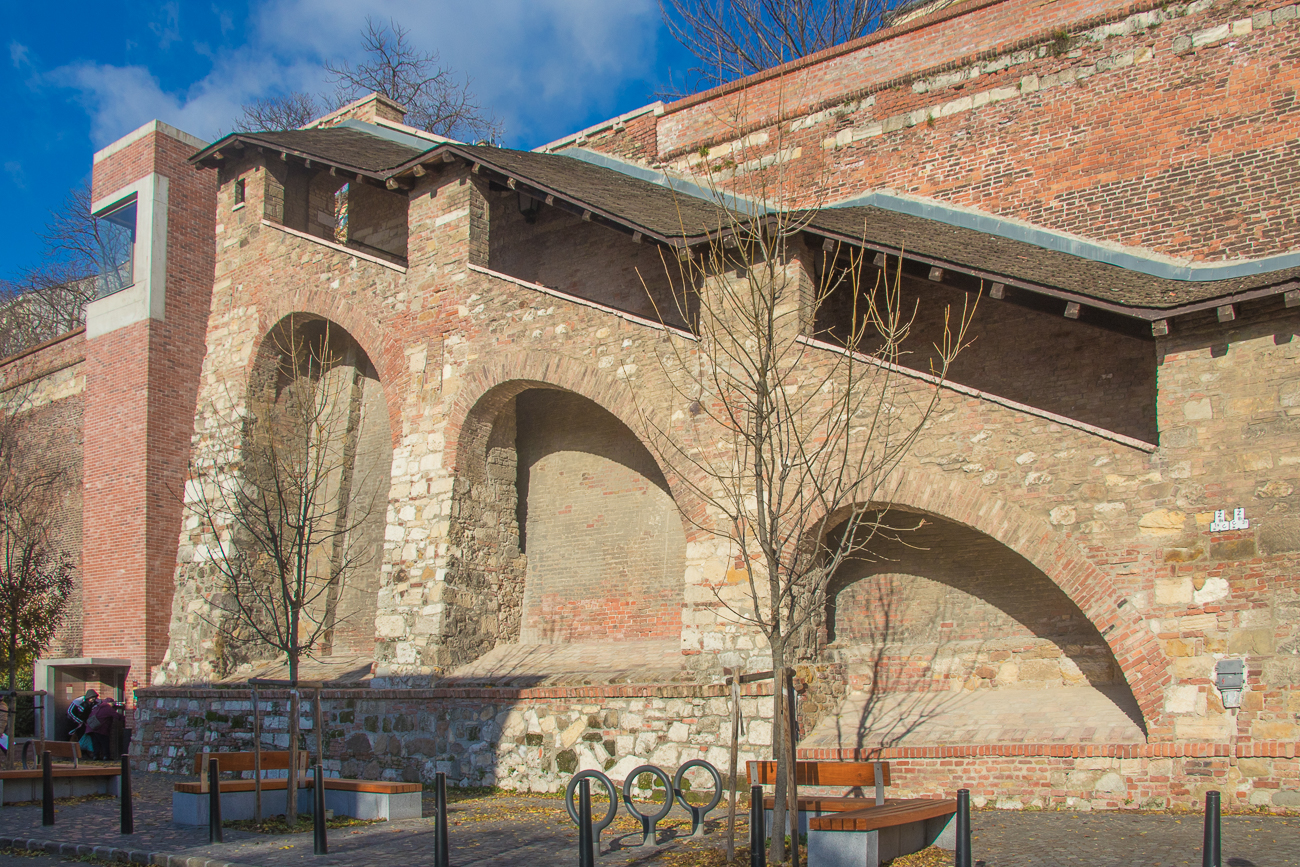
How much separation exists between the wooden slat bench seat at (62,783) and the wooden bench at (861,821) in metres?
7.92

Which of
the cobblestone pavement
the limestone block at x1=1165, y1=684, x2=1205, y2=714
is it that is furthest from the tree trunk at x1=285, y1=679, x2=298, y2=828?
the limestone block at x1=1165, y1=684, x2=1205, y2=714

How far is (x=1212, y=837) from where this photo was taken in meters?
5.22

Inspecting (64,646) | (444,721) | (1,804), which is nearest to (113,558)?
(64,646)

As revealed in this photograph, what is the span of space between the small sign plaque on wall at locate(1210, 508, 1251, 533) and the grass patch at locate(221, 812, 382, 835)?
7462 millimetres

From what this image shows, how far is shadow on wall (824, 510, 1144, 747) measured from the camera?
33.9 feet

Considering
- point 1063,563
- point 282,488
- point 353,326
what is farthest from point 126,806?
point 1063,563

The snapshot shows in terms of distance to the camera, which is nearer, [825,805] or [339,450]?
[825,805]

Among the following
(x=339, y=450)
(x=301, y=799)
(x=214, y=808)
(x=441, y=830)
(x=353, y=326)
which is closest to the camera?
(x=441, y=830)

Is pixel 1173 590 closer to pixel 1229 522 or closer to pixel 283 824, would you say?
pixel 1229 522

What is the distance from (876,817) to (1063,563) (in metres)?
3.81

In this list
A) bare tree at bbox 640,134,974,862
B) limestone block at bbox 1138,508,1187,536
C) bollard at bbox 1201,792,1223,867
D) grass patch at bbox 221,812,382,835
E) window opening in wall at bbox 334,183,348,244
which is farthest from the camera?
window opening in wall at bbox 334,183,348,244

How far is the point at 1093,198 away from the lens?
1320 cm

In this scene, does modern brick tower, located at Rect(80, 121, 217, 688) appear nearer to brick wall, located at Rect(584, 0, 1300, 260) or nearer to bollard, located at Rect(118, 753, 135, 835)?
bollard, located at Rect(118, 753, 135, 835)

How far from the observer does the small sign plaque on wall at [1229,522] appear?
8.74 meters
